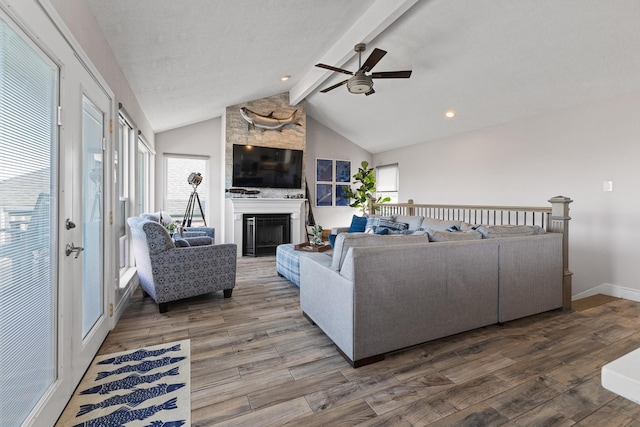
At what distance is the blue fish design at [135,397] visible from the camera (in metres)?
1.65

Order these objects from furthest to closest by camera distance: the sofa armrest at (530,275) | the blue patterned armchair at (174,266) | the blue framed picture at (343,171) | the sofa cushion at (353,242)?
the blue framed picture at (343,171) < the blue patterned armchair at (174,266) < the sofa armrest at (530,275) < the sofa cushion at (353,242)

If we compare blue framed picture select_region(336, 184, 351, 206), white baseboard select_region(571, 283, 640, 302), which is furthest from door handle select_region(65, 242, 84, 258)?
blue framed picture select_region(336, 184, 351, 206)

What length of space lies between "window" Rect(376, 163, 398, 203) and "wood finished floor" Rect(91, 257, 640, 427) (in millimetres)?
5062

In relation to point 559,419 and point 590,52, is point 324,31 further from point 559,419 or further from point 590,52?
point 559,419

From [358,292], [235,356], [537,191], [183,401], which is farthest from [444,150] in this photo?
[183,401]

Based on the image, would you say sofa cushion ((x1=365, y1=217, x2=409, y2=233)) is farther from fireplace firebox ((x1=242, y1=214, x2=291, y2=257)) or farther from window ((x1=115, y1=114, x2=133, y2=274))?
window ((x1=115, y1=114, x2=133, y2=274))

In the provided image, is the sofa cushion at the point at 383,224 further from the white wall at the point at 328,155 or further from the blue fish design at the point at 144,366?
the blue fish design at the point at 144,366

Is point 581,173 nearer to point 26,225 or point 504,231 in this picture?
point 504,231

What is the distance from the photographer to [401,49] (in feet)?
13.7

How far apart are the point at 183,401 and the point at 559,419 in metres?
2.03

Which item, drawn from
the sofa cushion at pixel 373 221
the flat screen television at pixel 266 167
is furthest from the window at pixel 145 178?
the sofa cushion at pixel 373 221

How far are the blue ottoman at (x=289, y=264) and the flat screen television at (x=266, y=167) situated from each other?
8.25 feet

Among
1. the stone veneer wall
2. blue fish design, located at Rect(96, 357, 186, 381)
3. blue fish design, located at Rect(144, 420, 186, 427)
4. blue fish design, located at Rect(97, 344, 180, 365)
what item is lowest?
blue fish design, located at Rect(144, 420, 186, 427)

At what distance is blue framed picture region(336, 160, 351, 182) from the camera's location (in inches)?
316
